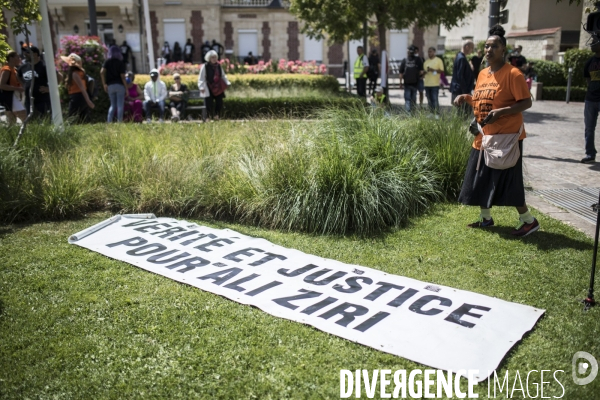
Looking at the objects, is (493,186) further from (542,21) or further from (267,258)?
(542,21)

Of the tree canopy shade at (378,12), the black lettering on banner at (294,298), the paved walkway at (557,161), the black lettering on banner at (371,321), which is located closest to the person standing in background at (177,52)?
the tree canopy shade at (378,12)

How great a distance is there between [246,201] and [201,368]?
3121mm

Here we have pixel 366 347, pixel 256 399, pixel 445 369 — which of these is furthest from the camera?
pixel 366 347

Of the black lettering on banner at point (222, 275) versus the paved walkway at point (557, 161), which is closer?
the black lettering on banner at point (222, 275)

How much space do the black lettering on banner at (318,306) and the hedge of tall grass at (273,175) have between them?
1591mm

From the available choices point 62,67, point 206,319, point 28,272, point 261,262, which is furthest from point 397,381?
point 62,67

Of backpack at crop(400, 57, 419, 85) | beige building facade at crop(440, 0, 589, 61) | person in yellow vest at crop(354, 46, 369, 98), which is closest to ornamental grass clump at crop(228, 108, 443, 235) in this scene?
backpack at crop(400, 57, 419, 85)

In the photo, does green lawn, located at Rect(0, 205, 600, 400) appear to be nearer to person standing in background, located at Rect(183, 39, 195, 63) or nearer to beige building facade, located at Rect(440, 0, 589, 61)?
beige building facade, located at Rect(440, 0, 589, 61)

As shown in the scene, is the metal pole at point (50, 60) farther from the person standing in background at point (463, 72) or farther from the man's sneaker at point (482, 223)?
the person standing in background at point (463, 72)

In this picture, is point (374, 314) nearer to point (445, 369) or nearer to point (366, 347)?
point (366, 347)

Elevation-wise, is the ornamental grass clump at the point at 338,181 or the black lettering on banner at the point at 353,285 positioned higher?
the ornamental grass clump at the point at 338,181

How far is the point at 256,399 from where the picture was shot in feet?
9.88

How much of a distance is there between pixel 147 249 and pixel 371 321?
2.56m

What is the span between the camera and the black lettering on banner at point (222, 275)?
15.2 feet
